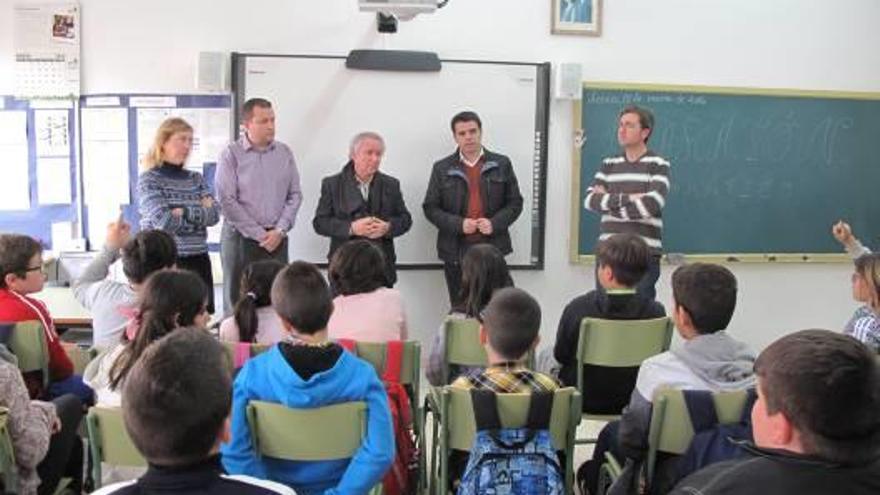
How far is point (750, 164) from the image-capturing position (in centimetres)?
527

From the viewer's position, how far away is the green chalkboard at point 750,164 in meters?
5.10

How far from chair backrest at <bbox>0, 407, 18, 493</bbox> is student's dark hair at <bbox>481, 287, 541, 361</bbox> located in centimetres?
125

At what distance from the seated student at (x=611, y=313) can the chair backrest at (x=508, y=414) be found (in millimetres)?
837

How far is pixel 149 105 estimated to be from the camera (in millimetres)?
4727

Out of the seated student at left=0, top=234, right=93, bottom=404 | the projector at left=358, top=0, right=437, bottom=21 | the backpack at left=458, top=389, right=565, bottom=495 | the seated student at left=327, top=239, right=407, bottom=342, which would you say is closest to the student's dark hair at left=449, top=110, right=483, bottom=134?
the projector at left=358, top=0, right=437, bottom=21

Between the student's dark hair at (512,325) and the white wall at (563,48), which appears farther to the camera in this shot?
the white wall at (563,48)

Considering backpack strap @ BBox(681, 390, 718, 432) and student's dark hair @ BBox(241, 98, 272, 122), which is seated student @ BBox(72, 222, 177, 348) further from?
backpack strap @ BBox(681, 390, 718, 432)

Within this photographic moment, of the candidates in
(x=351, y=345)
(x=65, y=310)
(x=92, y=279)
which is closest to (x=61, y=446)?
(x=351, y=345)

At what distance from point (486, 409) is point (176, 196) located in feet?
8.36

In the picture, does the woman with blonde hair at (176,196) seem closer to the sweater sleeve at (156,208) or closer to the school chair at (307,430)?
the sweater sleeve at (156,208)

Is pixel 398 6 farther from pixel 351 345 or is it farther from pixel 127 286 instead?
pixel 351 345

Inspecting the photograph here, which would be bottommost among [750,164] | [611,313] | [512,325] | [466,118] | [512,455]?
[512,455]

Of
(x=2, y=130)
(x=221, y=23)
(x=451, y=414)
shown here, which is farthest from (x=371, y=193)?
(x=451, y=414)

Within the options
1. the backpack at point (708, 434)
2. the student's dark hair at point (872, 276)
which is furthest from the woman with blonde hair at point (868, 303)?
the backpack at point (708, 434)
